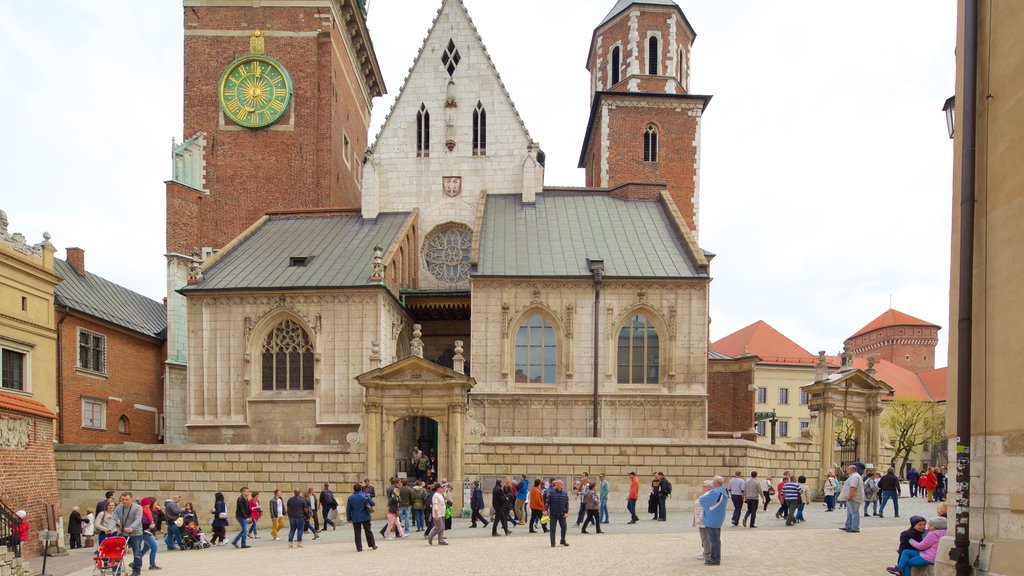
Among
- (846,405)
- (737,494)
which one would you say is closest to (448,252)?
(846,405)

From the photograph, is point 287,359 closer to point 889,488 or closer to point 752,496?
point 752,496

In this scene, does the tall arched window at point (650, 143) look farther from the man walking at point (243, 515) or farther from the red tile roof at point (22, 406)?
the red tile roof at point (22, 406)

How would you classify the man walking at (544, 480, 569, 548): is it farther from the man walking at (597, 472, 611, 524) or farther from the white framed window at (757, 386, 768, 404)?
the white framed window at (757, 386, 768, 404)

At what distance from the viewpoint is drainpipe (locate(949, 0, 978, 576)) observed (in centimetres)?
1205

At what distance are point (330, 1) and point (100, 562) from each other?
1265 inches

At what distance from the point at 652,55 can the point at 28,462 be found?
3311 centimetres

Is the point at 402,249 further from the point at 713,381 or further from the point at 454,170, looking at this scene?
the point at 713,381

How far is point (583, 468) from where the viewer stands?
2619 cm

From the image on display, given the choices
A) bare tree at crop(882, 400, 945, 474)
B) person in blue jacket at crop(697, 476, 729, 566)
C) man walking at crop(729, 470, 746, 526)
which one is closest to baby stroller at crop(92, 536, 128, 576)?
person in blue jacket at crop(697, 476, 729, 566)

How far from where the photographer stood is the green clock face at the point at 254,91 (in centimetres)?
4197

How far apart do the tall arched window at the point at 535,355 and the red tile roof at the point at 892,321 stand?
72093mm

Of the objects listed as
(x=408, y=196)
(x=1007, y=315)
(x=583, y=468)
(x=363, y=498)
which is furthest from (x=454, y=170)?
(x=1007, y=315)

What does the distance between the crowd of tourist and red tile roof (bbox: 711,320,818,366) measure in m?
51.3

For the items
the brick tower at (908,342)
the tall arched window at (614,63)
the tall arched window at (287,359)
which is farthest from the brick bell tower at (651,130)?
the brick tower at (908,342)
